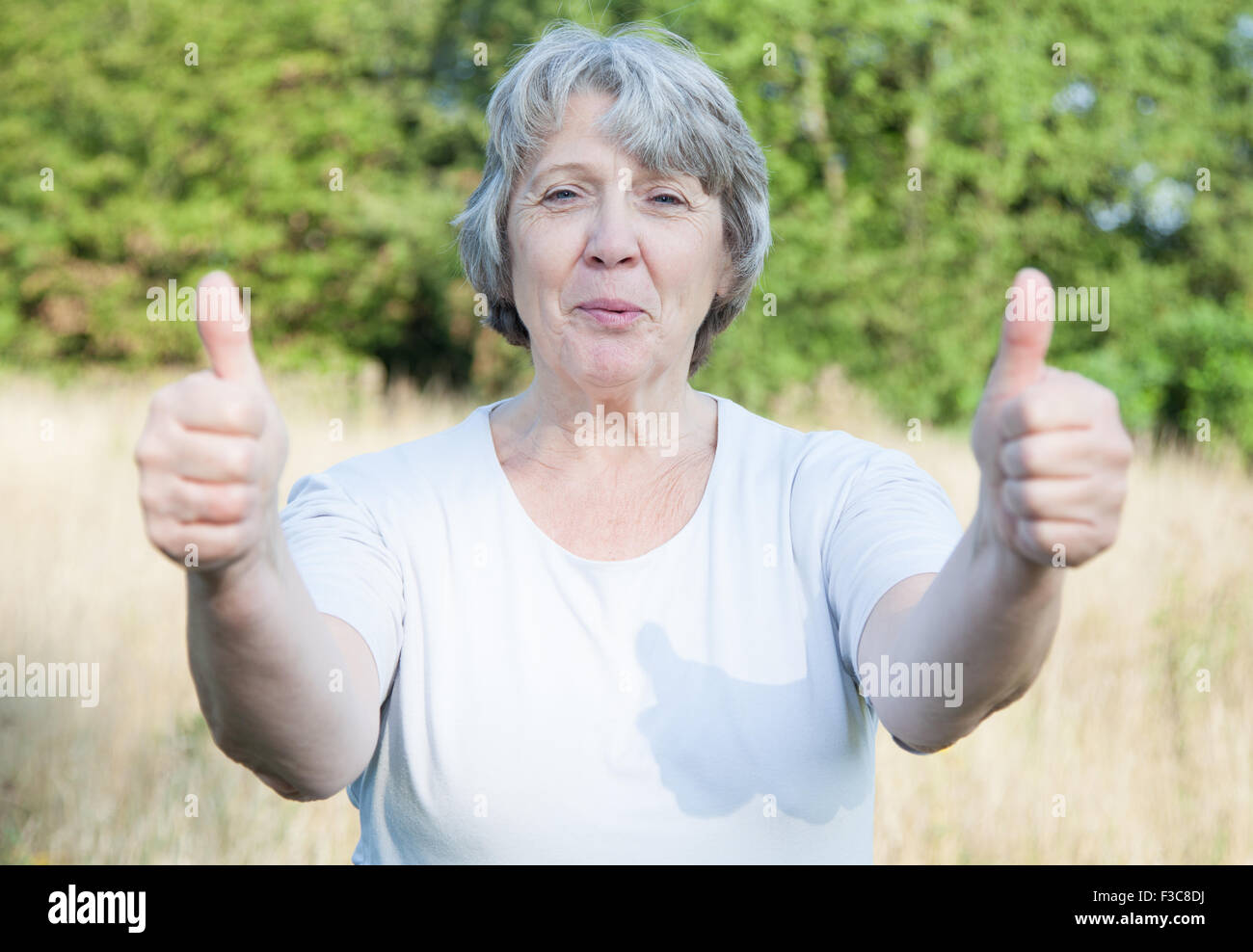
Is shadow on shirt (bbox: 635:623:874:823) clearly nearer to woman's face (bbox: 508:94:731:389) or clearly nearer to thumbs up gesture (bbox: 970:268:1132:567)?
woman's face (bbox: 508:94:731:389)

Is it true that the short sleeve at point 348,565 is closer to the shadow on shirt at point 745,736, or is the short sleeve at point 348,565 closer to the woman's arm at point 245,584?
the woman's arm at point 245,584

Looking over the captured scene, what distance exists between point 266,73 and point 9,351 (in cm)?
607

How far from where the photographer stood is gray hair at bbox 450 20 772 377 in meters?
1.82

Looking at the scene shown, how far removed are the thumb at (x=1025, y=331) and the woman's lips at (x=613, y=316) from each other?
2.96ft

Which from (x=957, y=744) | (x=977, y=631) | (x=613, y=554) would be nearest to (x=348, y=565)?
(x=613, y=554)

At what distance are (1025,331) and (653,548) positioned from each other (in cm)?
82

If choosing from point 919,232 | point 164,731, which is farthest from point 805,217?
point 164,731

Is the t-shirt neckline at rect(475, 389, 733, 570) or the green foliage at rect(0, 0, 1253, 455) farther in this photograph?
the green foliage at rect(0, 0, 1253, 455)

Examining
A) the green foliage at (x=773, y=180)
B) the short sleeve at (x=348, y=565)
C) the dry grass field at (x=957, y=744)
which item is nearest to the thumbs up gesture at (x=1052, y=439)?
the short sleeve at (x=348, y=565)

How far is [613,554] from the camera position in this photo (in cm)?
170

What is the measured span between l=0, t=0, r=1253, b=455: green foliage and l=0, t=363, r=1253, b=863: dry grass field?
5.60 meters

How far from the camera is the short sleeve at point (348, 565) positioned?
4.82 feet

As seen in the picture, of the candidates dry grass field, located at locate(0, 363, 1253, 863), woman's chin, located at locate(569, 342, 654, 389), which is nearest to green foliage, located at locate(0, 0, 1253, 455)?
dry grass field, located at locate(0, 363, 1253, 863)

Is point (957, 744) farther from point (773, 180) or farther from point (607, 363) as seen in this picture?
point (773, 180)
